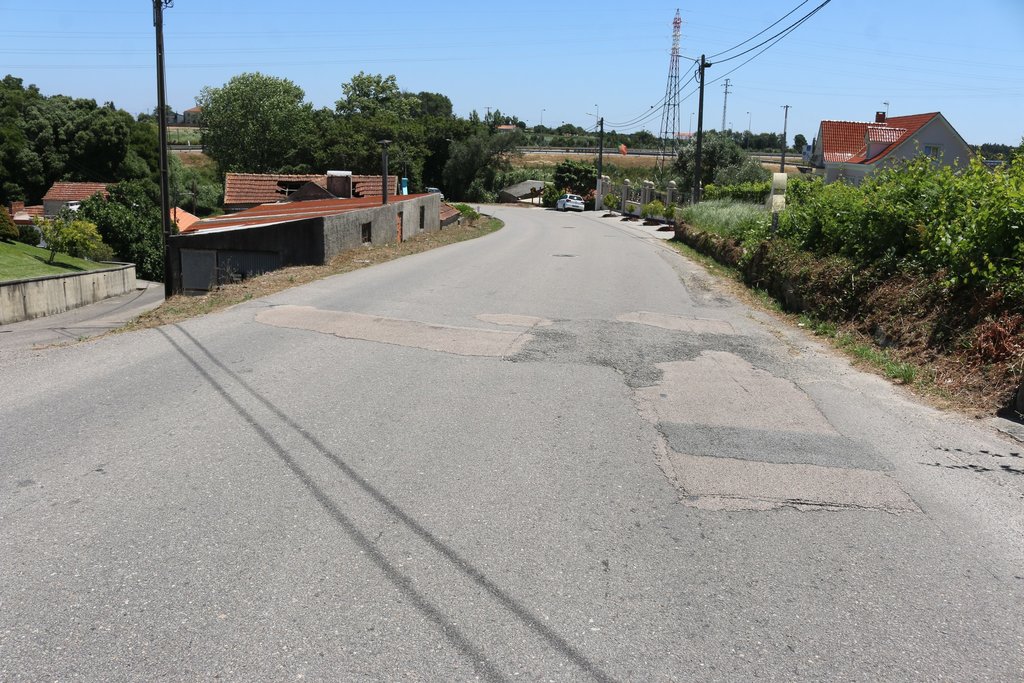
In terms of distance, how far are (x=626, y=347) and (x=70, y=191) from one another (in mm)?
63397

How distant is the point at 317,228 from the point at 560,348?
38.2 feet

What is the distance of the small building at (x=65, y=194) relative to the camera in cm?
6072

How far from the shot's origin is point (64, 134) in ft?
221

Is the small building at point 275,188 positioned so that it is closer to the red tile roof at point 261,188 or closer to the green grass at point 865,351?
the red tile roof at point 261,188

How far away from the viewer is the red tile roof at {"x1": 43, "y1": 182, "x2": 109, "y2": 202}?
61219 mm

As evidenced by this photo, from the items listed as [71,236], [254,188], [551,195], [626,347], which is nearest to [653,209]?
[254,188]

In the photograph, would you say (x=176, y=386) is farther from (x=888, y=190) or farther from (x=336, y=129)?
(x=336, y=129)

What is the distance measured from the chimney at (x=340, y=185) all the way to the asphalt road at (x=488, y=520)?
38099 millimetres

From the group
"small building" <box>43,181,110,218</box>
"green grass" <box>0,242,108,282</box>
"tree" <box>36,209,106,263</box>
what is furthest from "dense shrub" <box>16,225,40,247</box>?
"small building" <box>43,181,110,218</box>

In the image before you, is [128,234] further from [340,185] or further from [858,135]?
[858,135]

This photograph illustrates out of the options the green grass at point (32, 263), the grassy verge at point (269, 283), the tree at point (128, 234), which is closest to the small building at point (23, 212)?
the tree at point (128, 234)

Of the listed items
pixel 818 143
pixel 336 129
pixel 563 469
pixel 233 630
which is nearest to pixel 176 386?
pixel 563 469

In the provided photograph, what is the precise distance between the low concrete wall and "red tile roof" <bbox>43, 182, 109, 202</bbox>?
26085 millimetres

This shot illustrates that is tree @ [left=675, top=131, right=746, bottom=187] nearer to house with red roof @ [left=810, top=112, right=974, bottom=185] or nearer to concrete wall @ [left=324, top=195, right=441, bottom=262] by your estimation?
house with red roof @ [left=810, top=112, right=974, bottom=185]
